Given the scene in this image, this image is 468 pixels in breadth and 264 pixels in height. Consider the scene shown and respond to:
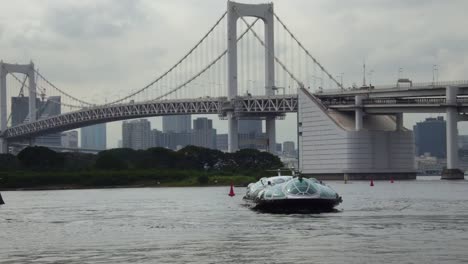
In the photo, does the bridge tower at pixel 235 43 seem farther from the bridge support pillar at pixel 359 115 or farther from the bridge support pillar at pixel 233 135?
the bridge support pillar at pixel 359 115

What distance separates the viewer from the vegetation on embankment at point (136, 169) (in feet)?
462

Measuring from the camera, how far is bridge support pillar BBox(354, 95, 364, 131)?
174m

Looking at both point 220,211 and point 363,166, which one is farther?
point 363,166

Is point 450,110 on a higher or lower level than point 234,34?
lower

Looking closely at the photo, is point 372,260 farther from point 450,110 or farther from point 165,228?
point 450,110

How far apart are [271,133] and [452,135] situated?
43.5 meters

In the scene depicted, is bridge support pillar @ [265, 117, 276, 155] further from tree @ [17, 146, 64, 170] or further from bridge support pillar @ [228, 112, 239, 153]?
tree @ [17, 146, 64, 170]

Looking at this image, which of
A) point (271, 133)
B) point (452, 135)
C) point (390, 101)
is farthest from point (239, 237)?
point (271, 133)

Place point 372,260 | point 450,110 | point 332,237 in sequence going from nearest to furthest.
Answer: point 372,260 → point 332,237 → point 450,110

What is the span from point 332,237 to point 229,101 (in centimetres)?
15212

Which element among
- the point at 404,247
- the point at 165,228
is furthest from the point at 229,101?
the point at 404,247

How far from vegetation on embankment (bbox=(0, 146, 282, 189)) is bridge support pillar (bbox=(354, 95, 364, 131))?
15.9 m

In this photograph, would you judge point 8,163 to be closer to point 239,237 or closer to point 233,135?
point 233,135

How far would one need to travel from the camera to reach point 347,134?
17638 cm
